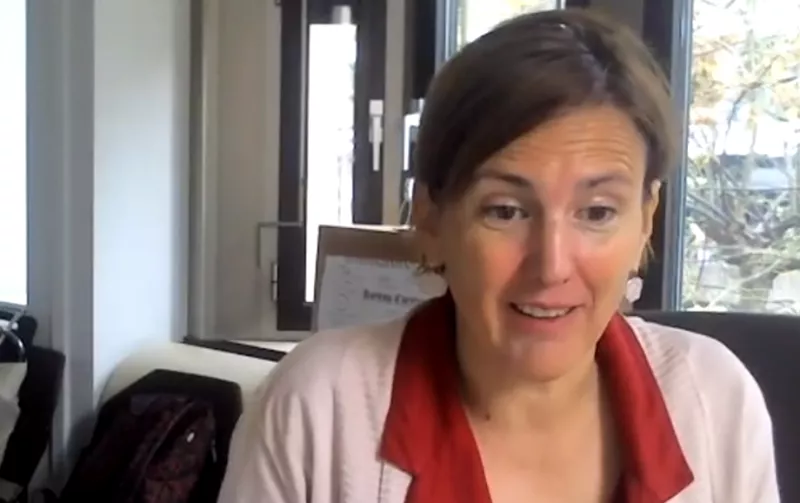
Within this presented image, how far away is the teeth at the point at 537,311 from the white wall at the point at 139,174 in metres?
1.62

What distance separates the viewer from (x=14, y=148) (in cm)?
254

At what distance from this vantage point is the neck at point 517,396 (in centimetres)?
110

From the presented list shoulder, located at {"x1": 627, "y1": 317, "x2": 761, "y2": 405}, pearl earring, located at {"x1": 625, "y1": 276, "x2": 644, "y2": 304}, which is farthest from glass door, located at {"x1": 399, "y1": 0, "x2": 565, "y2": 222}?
shoulder, located at {"x1": 627, "y1": 317, "x2": 761, "y2": 405}

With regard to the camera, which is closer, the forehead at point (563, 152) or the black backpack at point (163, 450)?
the forehead at point (563, 152)

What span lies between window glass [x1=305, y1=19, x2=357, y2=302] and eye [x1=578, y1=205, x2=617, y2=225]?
190cm

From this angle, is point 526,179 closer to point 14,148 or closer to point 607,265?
point 607,265

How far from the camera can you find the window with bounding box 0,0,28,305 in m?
2.52

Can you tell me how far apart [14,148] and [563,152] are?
191cm

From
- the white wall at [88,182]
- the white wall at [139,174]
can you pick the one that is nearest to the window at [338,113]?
the white wall at [139,174]

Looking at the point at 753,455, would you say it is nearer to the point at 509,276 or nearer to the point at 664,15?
the point at 509,276

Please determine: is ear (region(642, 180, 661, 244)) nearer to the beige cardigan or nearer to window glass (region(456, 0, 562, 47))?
the beige cardigan

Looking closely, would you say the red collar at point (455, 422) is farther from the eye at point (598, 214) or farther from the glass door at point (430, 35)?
the glass door at point (430, 35)

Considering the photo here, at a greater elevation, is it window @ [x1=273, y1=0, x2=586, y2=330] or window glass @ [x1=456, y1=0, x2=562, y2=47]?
window glass @ [x1=456, y1=0, x2=562, y2=47]

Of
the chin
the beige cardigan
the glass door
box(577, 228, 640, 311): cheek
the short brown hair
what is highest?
the glass door
